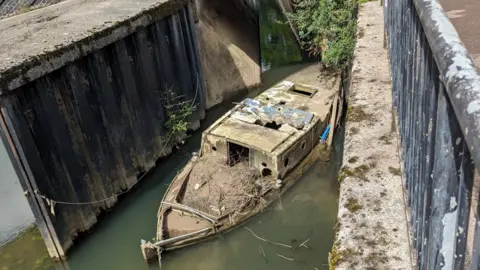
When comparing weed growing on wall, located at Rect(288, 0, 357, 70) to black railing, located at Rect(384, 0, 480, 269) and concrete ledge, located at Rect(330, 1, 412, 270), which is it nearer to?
concrete ledge, located at Rect(330, 1, 412, 270)

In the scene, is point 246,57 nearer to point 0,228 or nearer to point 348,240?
point 0,228

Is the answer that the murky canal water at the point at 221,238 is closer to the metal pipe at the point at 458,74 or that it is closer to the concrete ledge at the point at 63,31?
the concrete ledge at the point at 63,31

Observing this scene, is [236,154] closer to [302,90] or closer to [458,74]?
[302,90]

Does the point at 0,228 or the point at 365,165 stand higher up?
the point at 365,165

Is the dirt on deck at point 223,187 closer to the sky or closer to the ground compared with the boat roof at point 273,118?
closer to the ground

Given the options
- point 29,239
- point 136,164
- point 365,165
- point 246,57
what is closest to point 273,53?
point 246,57

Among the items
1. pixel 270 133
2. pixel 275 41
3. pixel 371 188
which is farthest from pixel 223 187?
pixel 275 41

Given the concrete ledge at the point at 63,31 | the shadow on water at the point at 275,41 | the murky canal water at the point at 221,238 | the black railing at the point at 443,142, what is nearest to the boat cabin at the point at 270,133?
the murky canal water at the point at 221,238
